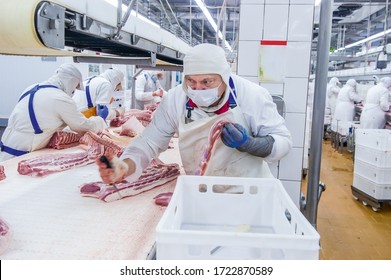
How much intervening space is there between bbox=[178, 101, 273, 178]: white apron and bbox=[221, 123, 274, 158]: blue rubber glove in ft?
0.34

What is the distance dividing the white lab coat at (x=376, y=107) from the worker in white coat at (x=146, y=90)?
4724 mm

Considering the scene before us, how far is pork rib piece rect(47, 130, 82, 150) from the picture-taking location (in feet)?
10.2

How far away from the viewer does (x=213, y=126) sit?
6.09 ft

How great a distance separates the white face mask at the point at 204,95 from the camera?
1.85 m

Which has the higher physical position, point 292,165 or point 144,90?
point 144,90

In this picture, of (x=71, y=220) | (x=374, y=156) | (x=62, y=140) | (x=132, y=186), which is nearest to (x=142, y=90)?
(x=62, y=140)

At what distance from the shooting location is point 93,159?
269 centimetres

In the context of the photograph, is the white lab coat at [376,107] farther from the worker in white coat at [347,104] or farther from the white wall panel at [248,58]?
the white wall panel at [248,58]

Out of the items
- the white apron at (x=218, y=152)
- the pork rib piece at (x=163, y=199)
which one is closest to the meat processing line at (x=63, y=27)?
the white apron at (x=218, y=152)

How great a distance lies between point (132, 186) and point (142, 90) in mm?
4627

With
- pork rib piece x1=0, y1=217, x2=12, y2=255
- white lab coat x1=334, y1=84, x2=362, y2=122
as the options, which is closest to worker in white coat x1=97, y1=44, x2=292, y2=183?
pork rib piece x1=0, y1=217, x2=12, y2=255

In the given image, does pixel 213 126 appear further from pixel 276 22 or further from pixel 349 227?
pixel 349 227

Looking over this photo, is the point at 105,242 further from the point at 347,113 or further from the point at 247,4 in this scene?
the point at 347,113

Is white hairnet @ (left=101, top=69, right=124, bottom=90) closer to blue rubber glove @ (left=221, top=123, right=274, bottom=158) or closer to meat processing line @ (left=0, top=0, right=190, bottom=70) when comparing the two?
meat processing line @ (left=0, top=0, right=190, bottom=70)
